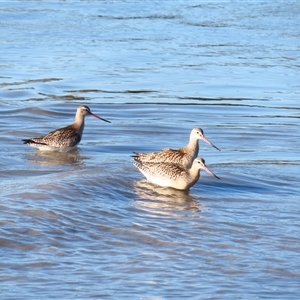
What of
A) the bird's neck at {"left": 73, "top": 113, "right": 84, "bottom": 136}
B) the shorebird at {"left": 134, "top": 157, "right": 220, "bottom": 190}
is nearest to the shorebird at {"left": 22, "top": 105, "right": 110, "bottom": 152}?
the bird's neck at {"left": 73, "top": 113, "right": 84, "bottom": 136}

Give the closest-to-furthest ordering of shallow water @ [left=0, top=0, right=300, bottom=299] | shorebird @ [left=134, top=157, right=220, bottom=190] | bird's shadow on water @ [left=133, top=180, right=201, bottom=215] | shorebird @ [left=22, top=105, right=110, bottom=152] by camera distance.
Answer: shallow water @ [left=0, top=0, right=300, bottom=299], bird's shadow on water @ [left=133, top=180, right=201, bottom=215], shorebird @ [left=134, top=157, right=220, bottom=190], shorebird @ [left=22, top=105, right=110, bottom=152]

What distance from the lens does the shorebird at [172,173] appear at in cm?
1112

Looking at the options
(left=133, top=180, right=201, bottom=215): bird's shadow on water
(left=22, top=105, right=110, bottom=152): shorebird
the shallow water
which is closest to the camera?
the shallow water

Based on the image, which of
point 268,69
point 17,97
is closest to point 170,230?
point 17,97

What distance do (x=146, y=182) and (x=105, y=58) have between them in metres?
9.78

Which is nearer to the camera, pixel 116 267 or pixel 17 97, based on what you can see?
pixel 116 267

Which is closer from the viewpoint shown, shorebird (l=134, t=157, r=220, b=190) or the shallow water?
the shallow water

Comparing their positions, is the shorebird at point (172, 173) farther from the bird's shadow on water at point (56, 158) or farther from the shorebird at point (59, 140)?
the shorebird at point (59, 140)

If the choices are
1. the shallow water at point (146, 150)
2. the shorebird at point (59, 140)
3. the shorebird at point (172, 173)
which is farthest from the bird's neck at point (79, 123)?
the shorebird at point (172, 173)

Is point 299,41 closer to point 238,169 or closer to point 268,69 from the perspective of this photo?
point 268,69

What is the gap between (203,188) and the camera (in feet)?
38.0

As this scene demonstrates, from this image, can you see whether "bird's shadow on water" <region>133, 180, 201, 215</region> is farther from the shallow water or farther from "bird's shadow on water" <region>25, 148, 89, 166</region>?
"bird's shadow on water" <region>25, 148, 89, 166</region>

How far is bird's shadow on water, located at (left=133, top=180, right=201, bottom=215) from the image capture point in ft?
34.0

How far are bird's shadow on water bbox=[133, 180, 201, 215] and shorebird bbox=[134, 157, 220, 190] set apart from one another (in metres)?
0.09
